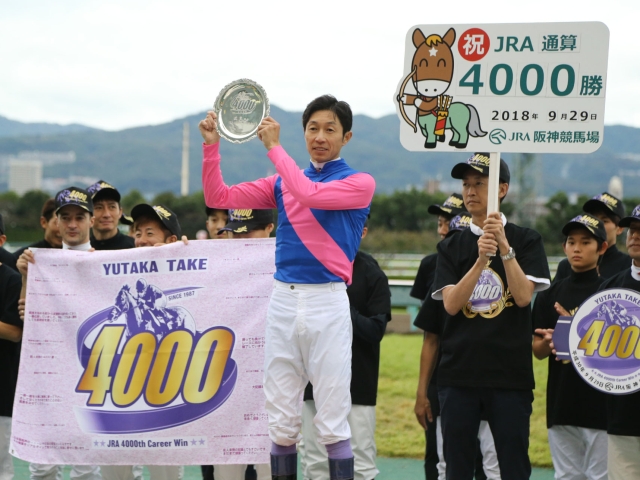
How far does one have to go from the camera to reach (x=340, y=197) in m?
4.29

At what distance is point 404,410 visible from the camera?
9.38m

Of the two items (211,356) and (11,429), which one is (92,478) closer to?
(11,429)

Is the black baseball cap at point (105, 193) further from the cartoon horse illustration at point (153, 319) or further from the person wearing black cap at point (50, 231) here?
the cartoon horse illustration at point (153, 319)

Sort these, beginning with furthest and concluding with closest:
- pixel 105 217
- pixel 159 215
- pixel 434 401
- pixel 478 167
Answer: pixel 105 217, pixel 434 401, pixel 159 215, pixel 478 167

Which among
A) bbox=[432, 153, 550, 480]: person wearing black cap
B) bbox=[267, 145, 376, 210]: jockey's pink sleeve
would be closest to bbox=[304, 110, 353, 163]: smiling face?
bbox=[267, 145, 376, 210]: jockey's pink sleeve

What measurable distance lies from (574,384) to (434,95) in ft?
6.90

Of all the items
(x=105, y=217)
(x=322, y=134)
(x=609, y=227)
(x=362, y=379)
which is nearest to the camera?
(x=322, y=134)

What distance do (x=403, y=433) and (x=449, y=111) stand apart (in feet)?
15.3

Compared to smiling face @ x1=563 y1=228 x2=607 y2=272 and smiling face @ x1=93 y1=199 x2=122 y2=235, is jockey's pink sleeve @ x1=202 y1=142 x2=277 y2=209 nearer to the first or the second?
smiling face @ x1=563 y1=228 x2=607 y2=272

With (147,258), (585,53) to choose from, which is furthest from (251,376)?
(585,53)

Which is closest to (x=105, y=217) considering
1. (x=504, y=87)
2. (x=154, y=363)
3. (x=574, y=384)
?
(x=154, y=363)

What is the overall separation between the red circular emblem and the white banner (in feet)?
5.69

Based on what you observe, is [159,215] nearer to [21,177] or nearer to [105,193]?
[105,193]

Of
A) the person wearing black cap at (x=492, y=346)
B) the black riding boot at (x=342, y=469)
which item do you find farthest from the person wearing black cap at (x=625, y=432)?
the black riding boot at (x=342, y=469)
